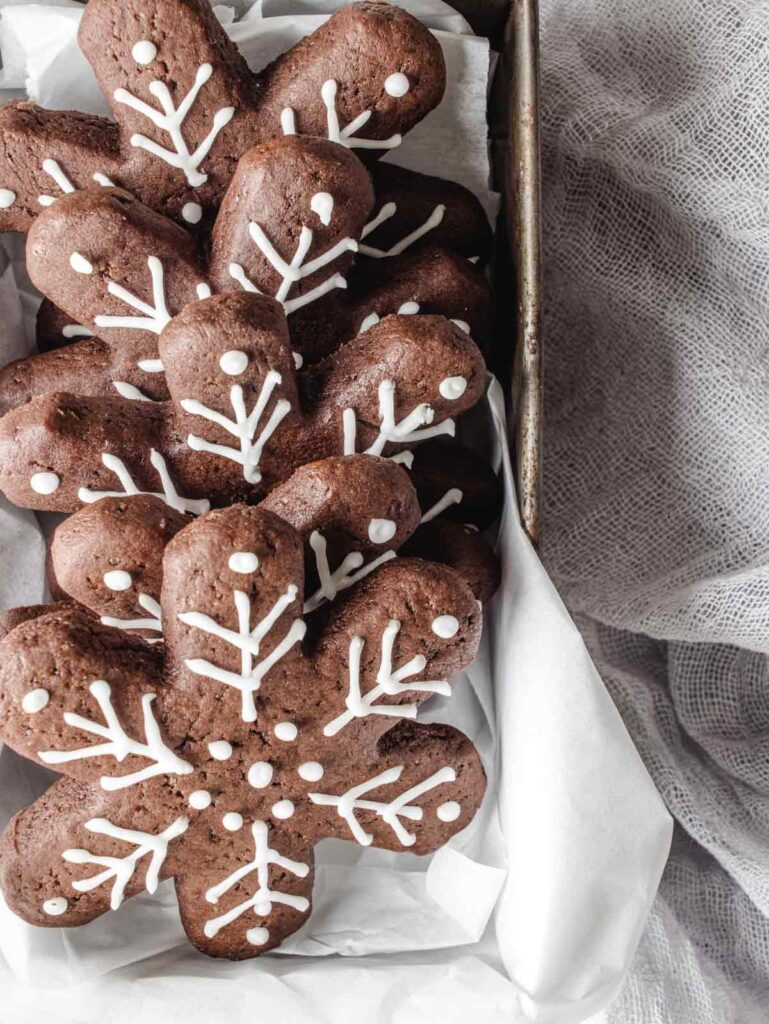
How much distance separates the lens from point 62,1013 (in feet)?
3.22

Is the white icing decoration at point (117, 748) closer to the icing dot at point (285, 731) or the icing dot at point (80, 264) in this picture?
the icing dot at point (285, 731)

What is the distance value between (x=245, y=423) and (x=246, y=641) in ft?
0.55

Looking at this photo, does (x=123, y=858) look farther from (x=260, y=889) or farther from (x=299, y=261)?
(x=299, y=261)

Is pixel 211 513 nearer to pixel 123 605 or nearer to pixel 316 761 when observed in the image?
pixel 123 605

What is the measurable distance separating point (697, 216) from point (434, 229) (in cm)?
30

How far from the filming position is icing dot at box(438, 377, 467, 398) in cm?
87

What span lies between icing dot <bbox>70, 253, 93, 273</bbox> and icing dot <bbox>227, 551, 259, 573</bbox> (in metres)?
0.26

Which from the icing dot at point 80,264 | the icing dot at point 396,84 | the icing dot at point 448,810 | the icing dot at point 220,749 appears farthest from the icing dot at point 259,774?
the icing dot at point 396,84

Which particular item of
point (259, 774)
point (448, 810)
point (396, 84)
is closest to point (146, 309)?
point (396, 84)

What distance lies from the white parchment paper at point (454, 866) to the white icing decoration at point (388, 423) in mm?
149

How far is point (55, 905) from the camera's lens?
35.8 inches

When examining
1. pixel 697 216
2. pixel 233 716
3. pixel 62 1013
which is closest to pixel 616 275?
pixel 697 216

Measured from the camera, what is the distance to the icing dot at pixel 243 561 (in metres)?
0.78

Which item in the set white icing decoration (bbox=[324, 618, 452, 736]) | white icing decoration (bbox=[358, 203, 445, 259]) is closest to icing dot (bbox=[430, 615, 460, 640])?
white icing decoration (bbox=[324, 618, 452, 736])
